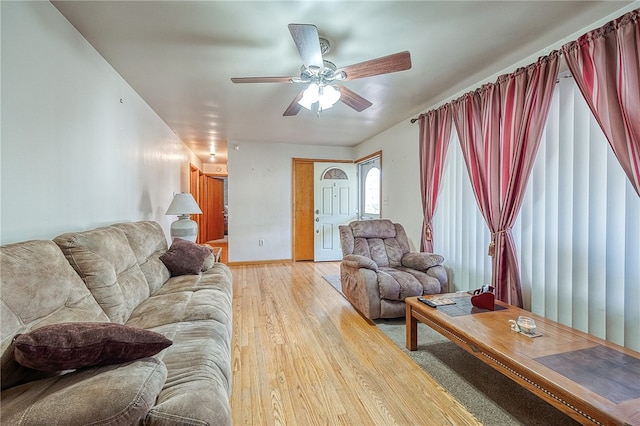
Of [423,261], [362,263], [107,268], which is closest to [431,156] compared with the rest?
[423,261]

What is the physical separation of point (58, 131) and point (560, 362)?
309 centimetres

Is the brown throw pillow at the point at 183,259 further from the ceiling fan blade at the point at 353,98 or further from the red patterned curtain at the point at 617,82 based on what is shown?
the red patterned curtain at the point at 617,82

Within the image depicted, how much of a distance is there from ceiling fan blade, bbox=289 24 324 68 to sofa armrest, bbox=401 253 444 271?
7.07ft

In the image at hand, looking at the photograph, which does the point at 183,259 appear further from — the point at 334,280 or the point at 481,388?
the point at 481,388

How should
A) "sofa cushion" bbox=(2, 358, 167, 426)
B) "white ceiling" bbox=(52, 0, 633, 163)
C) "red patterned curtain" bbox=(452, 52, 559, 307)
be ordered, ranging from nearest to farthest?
"sofa cushion" bbox=(2, 358, 167, 426) < "white ceiling" bbox=(52, 0, 633, 163) < "red patterned curtain" bbox=(452, 52, 559, 307)

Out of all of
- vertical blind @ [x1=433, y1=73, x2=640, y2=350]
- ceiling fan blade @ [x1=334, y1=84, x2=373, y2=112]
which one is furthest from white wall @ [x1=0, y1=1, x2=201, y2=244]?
vertical blind @ [x1=433, y1=73, x2=640, y2=350]

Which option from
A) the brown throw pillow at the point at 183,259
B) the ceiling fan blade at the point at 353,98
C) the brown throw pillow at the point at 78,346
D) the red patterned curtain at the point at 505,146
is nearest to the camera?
the brown throw pillow at the point at 78,346

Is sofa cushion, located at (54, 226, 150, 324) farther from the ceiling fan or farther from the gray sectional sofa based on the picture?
the ceiling fan

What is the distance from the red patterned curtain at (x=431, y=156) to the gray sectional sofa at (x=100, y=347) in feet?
8.73

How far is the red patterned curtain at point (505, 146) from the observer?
2.10m

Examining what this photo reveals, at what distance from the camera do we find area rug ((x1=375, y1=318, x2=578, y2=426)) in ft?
4.84

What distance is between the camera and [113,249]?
1757 mm

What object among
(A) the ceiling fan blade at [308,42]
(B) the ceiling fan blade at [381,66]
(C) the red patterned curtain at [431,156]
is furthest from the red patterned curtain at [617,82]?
(A) the ceiling fan blade at [308,42]

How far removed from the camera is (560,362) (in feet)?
4.29
